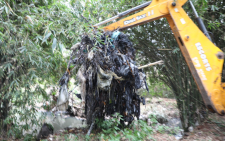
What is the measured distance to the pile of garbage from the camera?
2.43m

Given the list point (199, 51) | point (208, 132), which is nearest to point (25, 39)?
point (199, 51)

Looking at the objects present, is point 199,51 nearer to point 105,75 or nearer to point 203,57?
point 203,57

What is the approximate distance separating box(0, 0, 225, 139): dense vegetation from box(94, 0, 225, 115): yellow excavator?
28.0 inches

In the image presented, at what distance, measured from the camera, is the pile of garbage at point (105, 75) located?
243 cm

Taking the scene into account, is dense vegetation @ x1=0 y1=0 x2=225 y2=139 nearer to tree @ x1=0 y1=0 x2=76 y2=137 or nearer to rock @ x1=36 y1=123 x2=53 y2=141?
tree @ x1=0 y1=0 x2=76 y2=137

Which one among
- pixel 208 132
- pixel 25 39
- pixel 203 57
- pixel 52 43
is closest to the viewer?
pixel 52 43

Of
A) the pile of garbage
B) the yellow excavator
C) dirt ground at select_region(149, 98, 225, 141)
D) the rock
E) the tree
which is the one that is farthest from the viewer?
the rock

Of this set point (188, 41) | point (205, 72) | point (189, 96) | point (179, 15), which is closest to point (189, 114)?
point (189, 96)

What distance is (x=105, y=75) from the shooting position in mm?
2395

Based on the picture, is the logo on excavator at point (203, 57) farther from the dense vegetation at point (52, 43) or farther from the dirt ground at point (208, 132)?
the dirt ground at point (208, 132)

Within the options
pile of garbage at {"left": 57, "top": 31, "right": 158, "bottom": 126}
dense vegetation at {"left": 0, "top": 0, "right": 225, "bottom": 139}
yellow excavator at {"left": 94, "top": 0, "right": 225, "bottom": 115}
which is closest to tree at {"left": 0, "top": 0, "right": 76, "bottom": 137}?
dense vegetation at {"left": 0, "top": 0, "right": 225, "bottom": 139}

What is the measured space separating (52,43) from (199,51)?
2135 millimetres

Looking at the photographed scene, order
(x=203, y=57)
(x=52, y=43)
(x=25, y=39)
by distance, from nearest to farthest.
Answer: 1. (x=52, y=43)
2. (x=203, y=57)
3. (x=25, y=39)

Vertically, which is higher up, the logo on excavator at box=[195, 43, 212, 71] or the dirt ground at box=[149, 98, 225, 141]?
the logo on excavator at box=[195, 43, 212, 71]
